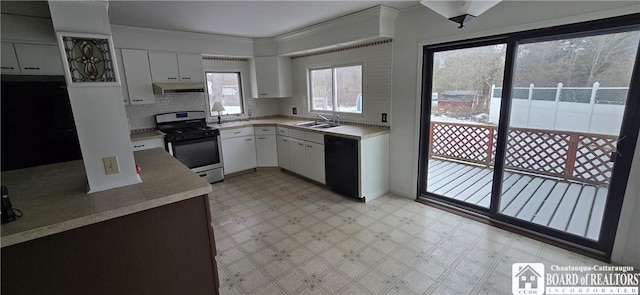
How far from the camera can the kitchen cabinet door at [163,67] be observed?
3.86m

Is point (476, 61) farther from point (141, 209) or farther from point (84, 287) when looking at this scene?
point (84, 287)

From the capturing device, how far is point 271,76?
4.88 metres

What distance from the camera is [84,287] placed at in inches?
52.9

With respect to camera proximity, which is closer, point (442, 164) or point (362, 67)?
point (362, 67)

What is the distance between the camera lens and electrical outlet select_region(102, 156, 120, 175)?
155 centimetres

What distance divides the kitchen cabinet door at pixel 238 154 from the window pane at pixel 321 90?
4.21 feet

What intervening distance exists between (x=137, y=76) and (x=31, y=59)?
1037 mm

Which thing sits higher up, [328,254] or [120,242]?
[120,242]

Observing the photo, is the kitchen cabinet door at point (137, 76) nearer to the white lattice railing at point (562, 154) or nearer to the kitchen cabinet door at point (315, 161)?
the kitchen cabinet door at point (315, 161)

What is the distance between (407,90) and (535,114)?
127 centimetres

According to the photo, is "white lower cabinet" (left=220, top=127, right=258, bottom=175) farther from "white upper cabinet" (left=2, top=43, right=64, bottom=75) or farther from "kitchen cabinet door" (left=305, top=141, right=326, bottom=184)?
"white upper cabinet" (left=2, top=43, right=64, bottom=75)

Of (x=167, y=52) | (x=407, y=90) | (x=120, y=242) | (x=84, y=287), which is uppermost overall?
(x=167, y=52)

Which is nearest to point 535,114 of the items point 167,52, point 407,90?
point 407,90
